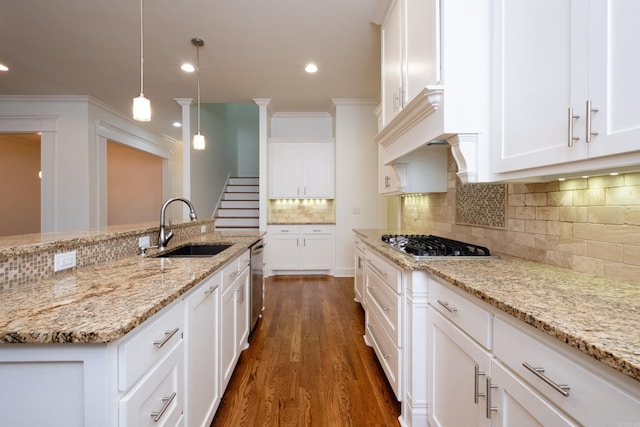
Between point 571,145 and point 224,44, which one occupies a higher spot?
point 224,44

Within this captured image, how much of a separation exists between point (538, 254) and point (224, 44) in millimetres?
3456

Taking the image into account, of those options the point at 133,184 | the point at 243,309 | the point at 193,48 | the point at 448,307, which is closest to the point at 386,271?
the point at 448,307

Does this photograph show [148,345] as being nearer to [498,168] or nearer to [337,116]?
[498,168]

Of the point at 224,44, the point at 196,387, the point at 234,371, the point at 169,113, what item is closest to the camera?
the point at 196,387

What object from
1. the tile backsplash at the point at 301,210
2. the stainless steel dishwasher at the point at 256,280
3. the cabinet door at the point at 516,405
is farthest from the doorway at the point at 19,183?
the cabinet door at the point at 516,405

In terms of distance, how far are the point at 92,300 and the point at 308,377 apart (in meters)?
1.60

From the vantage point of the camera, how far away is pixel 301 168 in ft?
17.8

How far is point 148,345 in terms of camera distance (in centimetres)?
95

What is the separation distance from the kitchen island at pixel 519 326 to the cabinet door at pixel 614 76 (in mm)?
469

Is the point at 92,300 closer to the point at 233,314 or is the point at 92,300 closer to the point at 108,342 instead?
the point at 108,342

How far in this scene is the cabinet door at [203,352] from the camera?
131cm

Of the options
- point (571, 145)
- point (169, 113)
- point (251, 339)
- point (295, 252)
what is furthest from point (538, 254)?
point (169, 113)

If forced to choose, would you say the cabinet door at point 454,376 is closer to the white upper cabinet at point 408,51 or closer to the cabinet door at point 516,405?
the cabinet door at point 516,405

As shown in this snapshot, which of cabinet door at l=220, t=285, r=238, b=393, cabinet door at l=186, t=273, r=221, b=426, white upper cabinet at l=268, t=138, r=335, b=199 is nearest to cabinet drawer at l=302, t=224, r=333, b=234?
white upper cabinet at l=268, t=138, r=335, b=199
